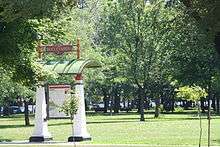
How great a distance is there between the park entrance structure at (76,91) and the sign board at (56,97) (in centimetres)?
65

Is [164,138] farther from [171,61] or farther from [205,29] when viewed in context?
[171,61]

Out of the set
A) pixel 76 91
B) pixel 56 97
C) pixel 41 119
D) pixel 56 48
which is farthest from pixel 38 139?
pixel 56 48

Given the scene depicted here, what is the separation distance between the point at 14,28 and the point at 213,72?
130 feet

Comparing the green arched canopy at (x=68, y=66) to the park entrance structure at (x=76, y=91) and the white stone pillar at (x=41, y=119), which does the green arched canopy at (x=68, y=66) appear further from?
the white stone pillar at (x=41, y=119)

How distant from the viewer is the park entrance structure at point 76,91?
32.8 meters

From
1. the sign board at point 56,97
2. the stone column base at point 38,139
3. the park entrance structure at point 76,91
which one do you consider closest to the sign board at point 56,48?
the park entrance structure at point 76,91

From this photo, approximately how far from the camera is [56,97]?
3344cm

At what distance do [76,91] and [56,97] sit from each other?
6.34ft

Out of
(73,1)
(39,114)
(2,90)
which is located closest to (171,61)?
(2,90)

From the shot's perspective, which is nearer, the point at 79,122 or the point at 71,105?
the point at 71,105

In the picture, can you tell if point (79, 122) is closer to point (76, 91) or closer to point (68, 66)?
point (76, 91)

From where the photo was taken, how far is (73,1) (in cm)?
1950

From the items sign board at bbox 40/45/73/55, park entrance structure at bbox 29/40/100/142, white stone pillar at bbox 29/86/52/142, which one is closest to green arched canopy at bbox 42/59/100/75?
park entrance structure at bbox 29/40/100/142

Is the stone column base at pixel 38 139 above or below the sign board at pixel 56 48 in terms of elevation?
below
